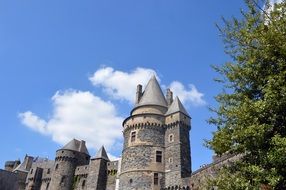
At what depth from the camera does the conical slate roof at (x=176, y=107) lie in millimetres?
39466

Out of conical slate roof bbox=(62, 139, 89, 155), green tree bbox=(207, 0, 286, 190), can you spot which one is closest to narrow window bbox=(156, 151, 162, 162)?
conical slate roof bbox=(62, 139, 89, 155)

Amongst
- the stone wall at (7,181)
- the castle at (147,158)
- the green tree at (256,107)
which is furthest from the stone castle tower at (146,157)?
the green tree at (256,107)

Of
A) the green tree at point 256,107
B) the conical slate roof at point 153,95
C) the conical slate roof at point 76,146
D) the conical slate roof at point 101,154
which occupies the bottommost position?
the green tree at point 256,107

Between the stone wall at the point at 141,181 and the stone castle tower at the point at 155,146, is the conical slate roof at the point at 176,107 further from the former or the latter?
the stone wall at the point at 141,181

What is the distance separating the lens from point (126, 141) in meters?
40.0

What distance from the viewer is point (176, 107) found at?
40.0 meters

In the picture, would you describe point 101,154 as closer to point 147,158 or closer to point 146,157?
point 146,157

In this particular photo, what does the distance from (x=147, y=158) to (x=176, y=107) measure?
7.40m

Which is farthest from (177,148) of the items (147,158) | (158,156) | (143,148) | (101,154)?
(101,154)

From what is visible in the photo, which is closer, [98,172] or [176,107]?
[176,107]

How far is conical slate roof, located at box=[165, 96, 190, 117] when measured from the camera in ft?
129

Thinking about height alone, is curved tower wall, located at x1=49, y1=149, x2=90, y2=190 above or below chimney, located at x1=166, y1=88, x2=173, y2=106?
below

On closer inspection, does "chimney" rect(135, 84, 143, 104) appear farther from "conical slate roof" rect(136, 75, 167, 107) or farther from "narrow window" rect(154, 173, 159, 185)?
"narrow window" rect(154, 173, 159, 185)

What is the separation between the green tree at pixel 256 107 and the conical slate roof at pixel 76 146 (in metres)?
41.0
